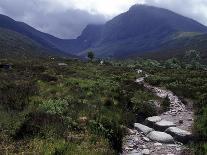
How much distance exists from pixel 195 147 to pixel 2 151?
6.38 meters

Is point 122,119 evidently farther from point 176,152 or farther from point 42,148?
point 42,148

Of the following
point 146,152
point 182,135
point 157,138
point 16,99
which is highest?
point 16,99

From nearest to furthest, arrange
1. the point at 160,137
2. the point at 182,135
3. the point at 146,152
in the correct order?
the point at 146,152
the point at 160,137
the point at 182,135

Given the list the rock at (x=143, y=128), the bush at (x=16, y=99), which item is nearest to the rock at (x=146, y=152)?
the rock at (x=143, y=128)

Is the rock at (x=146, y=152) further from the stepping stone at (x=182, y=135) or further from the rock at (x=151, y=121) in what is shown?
the rock at (x=151, y=121)

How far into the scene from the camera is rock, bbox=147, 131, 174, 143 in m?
14.5

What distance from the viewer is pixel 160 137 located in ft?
48.2

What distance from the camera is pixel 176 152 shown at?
13211 mm

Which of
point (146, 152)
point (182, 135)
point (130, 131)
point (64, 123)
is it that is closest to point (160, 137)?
A: point (182, 135)

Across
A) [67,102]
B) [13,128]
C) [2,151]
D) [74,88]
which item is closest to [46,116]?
[13,128]

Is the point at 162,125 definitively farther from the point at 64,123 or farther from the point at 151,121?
the point at 64,123

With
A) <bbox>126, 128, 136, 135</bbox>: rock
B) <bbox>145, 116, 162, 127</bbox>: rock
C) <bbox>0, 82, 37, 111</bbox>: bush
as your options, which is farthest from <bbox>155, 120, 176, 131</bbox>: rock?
<bbox>0, 82, 37, 111</bbox>: bush

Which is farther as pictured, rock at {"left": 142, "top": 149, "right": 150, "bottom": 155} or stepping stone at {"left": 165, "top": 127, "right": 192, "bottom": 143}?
stepping stone at {"left": 165, "top": 127, "right": 192, "bottom": 143}

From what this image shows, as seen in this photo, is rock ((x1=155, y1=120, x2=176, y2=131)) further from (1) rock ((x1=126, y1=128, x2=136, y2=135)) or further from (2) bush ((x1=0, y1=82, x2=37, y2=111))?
(2) bush ((x1=0, y1=82, x2=37, y2=111))
